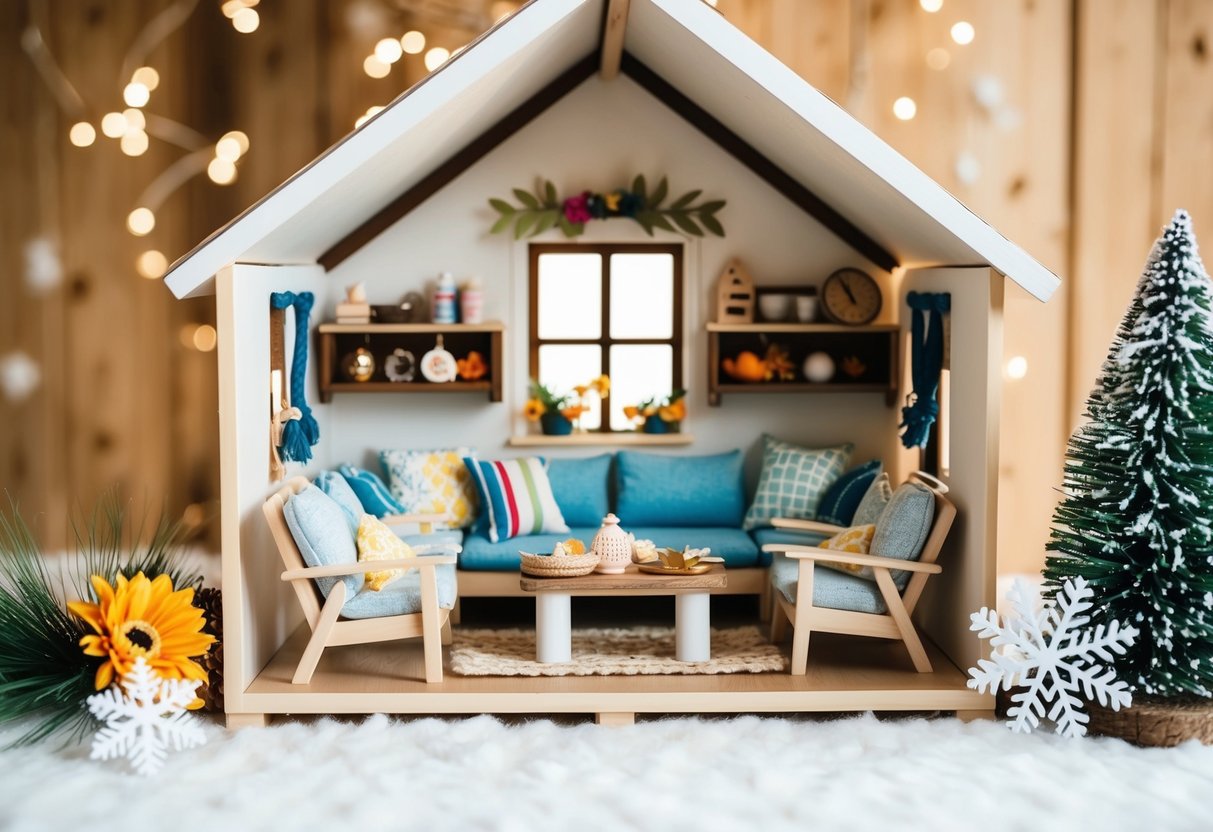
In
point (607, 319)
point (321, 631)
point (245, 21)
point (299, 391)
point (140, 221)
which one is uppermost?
point (245, 21)

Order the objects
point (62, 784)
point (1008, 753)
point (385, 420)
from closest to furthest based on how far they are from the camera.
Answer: point (62, 784)
point (1008, 753)
point (385, 420)

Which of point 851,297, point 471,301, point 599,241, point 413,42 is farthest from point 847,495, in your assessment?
point 413,42

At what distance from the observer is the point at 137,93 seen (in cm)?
667

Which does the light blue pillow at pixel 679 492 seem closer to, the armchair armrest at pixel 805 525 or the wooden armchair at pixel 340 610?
the armchair armrest at pixel 805 525

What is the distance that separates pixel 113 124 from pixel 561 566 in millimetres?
3789

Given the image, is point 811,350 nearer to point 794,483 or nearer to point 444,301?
point 794,483

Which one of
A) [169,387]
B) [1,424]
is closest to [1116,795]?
[169,387]

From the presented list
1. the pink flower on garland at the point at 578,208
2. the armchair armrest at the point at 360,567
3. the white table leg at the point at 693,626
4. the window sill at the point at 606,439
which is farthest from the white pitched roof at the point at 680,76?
the white table leg at the point at 693,626

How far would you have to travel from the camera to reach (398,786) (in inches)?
152

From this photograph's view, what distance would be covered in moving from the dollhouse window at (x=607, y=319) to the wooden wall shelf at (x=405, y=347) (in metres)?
0.33

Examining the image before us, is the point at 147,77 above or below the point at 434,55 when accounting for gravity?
below

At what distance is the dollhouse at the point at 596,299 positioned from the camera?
446cm

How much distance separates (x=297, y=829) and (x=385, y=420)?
3.02m

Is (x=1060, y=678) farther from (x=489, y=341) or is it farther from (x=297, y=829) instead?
(x=489, y=341)
